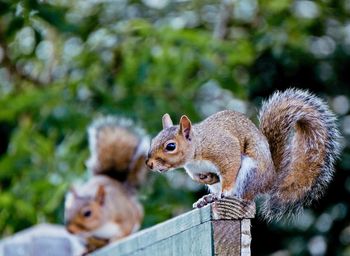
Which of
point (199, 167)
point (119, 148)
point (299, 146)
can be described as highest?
point (199, 167)

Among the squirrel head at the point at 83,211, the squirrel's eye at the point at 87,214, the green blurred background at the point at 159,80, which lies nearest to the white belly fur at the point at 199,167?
the green blurred background at the point at 159,80

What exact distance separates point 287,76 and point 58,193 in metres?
1.90

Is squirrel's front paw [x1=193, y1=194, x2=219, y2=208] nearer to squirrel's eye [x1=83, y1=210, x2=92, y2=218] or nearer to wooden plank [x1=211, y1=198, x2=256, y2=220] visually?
wooden plank [x1=211, y1=198, x2=256, y2=220]

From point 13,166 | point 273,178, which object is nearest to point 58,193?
point 13,166

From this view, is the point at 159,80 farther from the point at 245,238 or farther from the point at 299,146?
the point at 245,238

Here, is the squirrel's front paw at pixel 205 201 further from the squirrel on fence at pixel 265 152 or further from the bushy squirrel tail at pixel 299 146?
the bushy squirrel tail at pixel 299 146

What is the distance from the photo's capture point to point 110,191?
4891mm

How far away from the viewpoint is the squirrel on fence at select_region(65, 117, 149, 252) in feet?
15.3

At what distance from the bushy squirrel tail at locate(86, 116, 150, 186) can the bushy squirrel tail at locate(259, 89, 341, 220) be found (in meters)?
2.11

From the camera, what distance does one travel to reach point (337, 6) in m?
5.77

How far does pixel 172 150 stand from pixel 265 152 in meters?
0.23

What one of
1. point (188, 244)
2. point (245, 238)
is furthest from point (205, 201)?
point (245, 238)

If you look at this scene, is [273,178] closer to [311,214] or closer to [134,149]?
[134,149]

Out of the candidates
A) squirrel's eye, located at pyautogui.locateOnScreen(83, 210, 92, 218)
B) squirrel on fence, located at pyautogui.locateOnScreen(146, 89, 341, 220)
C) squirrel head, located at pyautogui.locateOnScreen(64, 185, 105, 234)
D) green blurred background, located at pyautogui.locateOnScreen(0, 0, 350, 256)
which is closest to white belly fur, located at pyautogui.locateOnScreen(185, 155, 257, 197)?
squirrel on fence, located at pyautogui.locateOnScreen(146, 89, 341, 220)
